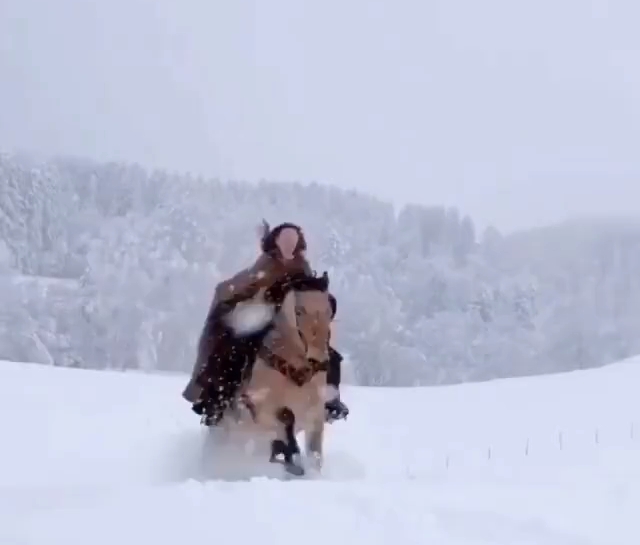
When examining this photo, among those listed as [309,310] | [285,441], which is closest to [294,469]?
[285,441]

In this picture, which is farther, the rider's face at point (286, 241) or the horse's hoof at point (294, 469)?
the rider's face at point (286, 241)

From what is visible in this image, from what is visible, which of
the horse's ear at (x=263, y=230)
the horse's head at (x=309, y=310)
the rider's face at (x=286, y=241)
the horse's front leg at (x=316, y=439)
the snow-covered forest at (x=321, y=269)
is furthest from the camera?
the snow-covered forest at (x=321, y=269)

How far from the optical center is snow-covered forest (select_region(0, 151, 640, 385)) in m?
48.4

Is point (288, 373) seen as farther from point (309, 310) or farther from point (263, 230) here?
point (263, 230)

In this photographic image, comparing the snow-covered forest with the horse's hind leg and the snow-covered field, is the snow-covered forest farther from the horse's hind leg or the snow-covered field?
the horse's hind leg

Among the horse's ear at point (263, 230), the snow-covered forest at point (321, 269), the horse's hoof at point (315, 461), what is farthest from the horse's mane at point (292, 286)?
the snow-covered forest at point (321, 269)

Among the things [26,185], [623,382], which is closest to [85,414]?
[623,382]

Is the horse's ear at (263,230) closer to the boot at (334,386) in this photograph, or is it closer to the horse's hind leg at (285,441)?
the boot at (334,386)

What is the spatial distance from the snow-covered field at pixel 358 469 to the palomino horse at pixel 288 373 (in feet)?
1.33

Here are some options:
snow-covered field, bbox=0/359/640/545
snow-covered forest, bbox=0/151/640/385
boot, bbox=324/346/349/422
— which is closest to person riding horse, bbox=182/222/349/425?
boot, bbox=324/346/349/422

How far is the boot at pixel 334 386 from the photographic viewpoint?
5.99 metres

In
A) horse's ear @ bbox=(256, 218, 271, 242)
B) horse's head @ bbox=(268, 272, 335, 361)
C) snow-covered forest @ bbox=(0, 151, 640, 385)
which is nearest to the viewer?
horse's head @ bbox=(268, 272, 335, 361)

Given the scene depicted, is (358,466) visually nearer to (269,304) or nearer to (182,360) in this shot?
(269,304)

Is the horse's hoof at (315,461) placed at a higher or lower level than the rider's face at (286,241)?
lower
